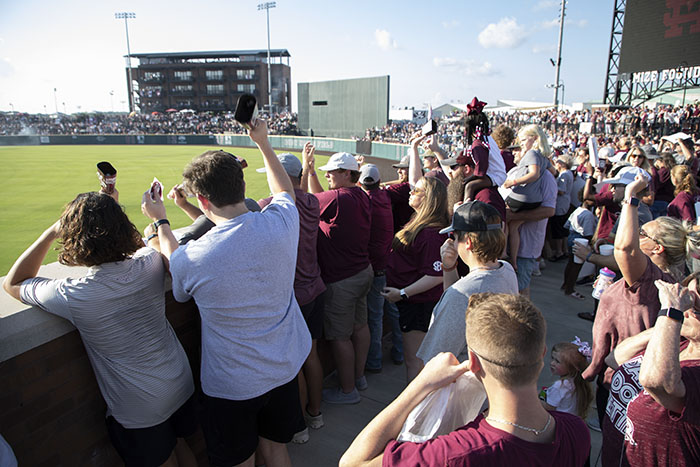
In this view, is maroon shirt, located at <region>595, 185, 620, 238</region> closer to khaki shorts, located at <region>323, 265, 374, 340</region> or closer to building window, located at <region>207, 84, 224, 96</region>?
khaki shorts, located at <region>323, 265, 374, 340</region>

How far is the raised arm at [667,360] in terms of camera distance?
1.68m

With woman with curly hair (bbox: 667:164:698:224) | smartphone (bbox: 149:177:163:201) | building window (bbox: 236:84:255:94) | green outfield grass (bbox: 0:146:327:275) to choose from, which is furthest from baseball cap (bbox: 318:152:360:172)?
building window (bbox: 236:84:255:94)

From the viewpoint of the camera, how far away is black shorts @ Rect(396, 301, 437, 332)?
130 inches

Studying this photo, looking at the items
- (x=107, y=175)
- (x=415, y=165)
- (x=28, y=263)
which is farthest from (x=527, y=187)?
(x=28, y=263)

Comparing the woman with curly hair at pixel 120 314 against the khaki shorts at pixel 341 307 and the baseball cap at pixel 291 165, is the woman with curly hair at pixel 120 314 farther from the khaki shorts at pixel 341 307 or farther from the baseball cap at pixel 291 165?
the khaki shorts at pixel 341 307

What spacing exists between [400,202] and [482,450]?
12.9 ft

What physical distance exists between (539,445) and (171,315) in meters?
2.15

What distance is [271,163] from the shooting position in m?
2.51

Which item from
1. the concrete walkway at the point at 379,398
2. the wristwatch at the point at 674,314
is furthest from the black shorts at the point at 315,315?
the wristwatch at the point at 674,314

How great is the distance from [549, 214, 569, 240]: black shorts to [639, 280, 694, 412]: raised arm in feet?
20.7

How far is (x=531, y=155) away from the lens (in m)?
4.88

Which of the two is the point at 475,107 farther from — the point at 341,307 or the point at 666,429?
the point at 666,429

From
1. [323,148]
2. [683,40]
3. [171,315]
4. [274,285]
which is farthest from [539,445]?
[323,148]

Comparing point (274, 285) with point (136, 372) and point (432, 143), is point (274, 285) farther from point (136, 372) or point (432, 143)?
point (432, 143)
